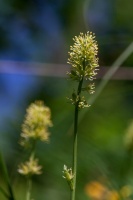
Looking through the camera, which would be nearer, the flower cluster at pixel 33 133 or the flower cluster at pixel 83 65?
the flower cluster at pixel 83 65

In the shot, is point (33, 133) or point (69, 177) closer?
point (69, 177)

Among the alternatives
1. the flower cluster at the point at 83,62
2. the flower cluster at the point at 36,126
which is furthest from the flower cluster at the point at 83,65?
the flower cluster at the point at 36,126

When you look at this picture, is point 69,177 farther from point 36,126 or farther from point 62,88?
point 62,88

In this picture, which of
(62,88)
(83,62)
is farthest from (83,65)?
(62,88)

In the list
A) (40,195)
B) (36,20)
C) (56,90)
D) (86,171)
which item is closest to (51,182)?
(40,195)

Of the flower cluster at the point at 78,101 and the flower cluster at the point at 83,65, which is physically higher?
the flower cluster at the point at 83,65

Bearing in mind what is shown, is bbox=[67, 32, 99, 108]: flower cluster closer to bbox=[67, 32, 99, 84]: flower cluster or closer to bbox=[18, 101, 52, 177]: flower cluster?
bbox=[67, 32, 99, 84]: flower cluster

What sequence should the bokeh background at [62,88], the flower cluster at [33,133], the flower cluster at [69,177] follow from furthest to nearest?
the bokeh background at [62,88], the flower cluster at [33,133], the flower cluster at [69,177]

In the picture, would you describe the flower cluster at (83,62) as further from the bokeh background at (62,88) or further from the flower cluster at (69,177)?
the bokeh background at (62,88)

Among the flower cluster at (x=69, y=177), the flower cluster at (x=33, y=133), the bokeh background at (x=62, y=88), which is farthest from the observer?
the bokeh background at (x=62, y=88)
